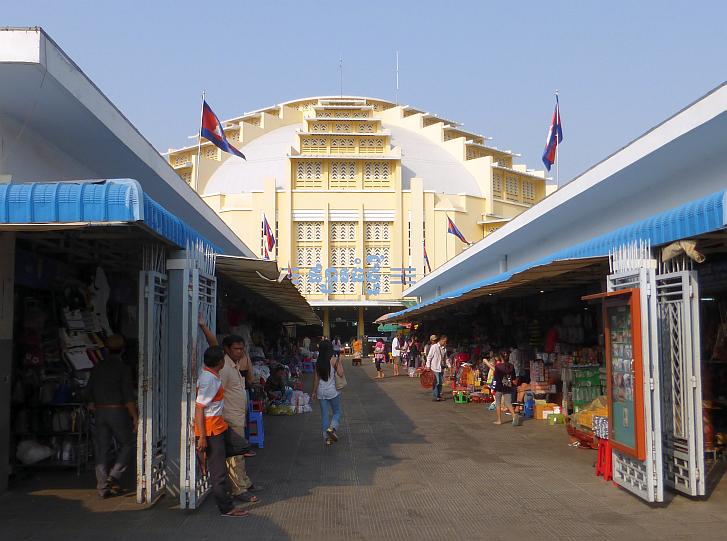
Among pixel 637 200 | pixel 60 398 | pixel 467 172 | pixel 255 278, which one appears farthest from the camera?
pixel 467 172

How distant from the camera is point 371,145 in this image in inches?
1975

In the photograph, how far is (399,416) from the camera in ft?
47.4

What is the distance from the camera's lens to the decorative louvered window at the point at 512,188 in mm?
56062

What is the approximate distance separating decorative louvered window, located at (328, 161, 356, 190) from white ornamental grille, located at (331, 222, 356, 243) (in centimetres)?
259

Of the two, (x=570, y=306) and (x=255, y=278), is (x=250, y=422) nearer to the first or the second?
(x=255, y=278)

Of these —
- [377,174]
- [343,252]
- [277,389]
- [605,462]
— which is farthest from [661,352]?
[377,174]

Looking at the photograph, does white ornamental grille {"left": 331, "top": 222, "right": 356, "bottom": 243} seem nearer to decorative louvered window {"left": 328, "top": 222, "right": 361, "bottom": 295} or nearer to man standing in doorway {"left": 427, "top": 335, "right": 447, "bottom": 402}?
decorative louvered window {"left": 328, "top": 222, "right": 361, "bottom": 295}

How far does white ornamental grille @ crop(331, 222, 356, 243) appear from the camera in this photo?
4775 cm

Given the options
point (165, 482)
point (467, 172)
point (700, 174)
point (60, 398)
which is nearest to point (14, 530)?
point (165, 482)

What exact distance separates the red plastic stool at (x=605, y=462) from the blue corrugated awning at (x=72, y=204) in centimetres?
562

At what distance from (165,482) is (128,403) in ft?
2.87

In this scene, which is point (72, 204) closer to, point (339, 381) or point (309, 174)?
point (339, 381)

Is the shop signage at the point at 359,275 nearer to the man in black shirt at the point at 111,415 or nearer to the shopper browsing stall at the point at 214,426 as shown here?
the man in black shirt at the point at 111,415

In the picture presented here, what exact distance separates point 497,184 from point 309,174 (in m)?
15.4
